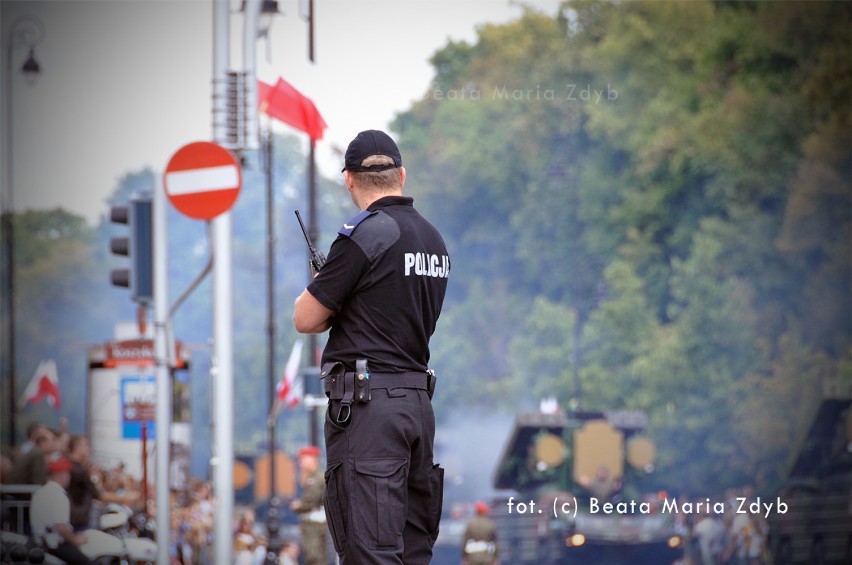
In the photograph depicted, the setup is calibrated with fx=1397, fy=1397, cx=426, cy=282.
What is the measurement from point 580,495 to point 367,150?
1911cm

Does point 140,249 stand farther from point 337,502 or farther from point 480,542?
point 480,542

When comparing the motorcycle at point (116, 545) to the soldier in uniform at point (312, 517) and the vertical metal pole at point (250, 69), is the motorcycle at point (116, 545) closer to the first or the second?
the vertical metal pole at point (250, 69)

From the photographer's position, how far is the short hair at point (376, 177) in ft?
16.4

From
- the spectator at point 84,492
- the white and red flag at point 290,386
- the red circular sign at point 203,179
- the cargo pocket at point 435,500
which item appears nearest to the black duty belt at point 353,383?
the cargo pocket at point 435,500

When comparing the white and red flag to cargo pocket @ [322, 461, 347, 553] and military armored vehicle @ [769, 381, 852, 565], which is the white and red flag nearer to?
military armored vehicle @ [769, 381, 852, 565]

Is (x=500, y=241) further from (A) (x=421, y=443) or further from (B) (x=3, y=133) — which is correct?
(A) (x=421, y=443)

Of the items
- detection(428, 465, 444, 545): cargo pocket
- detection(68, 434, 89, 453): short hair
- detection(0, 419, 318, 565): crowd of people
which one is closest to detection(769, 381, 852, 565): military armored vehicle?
detection(0, 419, 318, 565): crowd of people

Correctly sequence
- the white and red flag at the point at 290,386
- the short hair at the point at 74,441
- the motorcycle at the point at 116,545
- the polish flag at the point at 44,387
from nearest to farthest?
the motorcycle at the point at 116,545 < the short hair at the point at 74,441 < the polish flag at the point at 44,387 < the white and red flag at the point at 290,386

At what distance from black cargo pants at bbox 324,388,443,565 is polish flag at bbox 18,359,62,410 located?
43.9 feet

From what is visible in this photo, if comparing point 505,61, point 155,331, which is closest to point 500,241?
point 505,61

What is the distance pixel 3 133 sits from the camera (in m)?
16.1

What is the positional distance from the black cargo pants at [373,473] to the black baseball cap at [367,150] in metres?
0.80

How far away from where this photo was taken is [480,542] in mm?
17688

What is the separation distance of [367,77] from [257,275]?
1230 cm
